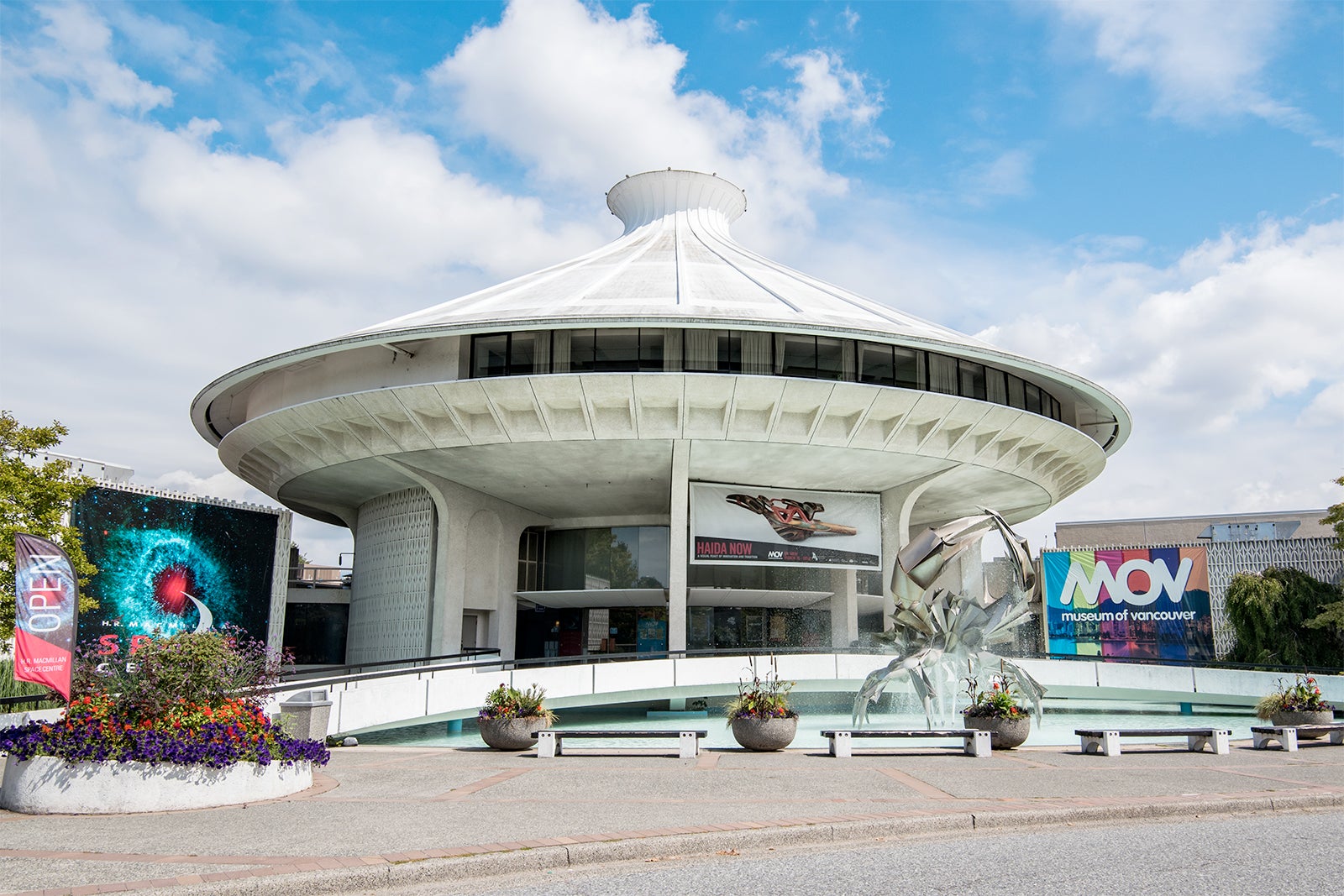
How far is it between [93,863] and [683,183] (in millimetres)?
38872

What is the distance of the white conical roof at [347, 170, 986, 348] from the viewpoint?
25.4 m

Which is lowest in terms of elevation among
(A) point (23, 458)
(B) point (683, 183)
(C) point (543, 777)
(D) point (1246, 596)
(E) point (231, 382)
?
(C) point (543, 777)

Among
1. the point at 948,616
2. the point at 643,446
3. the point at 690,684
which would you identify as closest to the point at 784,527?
the point at 643,446

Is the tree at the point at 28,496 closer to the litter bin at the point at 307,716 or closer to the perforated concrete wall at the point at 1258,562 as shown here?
the litter bin at the point at 307,716

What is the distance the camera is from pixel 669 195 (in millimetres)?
42625

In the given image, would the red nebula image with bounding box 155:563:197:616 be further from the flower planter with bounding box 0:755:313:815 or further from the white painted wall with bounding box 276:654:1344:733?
the flower planter with bounding box 0:755:313:815

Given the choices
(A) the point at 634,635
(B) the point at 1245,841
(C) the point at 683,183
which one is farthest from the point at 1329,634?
(B) the point at 1245,841

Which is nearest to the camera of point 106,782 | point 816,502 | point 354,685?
point 106,782

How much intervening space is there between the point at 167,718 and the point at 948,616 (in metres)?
14.4

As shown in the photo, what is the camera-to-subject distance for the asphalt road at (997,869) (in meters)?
6.53

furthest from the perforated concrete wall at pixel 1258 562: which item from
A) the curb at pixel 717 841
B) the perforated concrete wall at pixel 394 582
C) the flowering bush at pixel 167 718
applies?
the flowering bush at pixel 167 718

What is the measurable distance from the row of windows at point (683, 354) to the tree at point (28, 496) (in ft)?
36.4

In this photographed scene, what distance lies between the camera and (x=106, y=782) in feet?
31.9

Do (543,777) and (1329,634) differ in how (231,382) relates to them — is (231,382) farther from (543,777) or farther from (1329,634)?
(1329,634)
